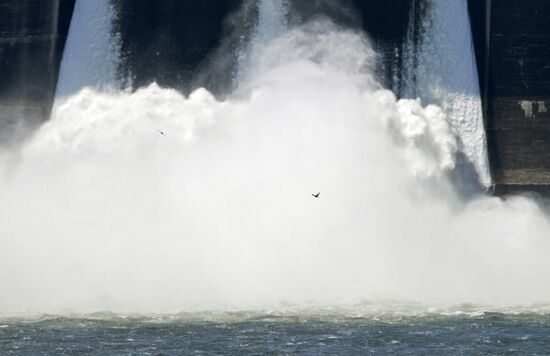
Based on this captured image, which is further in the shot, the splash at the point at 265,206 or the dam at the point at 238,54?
the dam at the point at 238,54

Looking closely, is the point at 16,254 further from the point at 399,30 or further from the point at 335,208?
the point at 399,30

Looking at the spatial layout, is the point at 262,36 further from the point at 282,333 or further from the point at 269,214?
the point at 282,333

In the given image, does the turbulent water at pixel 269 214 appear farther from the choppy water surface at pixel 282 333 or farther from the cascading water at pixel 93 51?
the cascading water at pixel 93 51

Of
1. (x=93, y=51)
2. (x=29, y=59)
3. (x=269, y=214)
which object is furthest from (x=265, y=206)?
Answer: (x=29, y=59)

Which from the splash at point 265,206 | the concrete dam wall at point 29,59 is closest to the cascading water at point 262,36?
the splash at point 265,206

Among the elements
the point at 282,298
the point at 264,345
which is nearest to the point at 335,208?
the point at 282,298

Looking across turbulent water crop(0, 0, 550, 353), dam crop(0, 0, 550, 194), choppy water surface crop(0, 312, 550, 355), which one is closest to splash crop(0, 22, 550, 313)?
turbulent water crop(0, 0, 550, 353)
